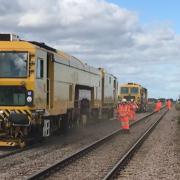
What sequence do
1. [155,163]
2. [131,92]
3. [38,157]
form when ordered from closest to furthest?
[155,163] < [38,157] < [131,92]

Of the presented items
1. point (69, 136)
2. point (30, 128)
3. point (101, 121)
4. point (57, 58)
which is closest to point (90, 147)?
point (30, 128)

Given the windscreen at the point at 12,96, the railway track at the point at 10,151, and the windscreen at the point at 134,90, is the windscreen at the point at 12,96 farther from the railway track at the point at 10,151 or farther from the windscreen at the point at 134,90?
the windscreen at the point at 134,90

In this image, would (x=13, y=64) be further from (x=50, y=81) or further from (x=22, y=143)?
(x=22, y=143)

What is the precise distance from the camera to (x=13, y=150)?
17297 millimetres

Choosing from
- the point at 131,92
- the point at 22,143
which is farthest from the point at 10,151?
the point at 131,92

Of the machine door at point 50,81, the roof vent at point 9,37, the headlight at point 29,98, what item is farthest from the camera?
the machine door at point 50,81

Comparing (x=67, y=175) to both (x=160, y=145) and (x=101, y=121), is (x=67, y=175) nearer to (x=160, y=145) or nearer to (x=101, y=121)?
(x=160, y=145)

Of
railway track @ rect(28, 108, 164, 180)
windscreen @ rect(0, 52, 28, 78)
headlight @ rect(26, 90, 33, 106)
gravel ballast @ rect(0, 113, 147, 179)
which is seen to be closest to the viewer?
railway track @ rect(28, 108, 164, 180)

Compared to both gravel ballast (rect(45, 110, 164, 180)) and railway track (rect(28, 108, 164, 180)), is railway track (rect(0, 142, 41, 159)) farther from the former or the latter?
gravel ballast (rect(45, 110, 164, 180))

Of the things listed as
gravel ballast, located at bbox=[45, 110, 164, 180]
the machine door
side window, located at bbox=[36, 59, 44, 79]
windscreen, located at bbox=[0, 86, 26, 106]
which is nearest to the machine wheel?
windscreen, located at bbox=[0, 86, 26, 106]

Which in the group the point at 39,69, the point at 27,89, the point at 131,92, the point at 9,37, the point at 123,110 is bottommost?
the point at 123,110

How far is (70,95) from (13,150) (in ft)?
20.3

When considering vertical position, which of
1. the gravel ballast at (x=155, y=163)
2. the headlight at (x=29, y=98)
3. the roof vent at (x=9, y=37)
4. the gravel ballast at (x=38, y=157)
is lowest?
the gravel ballast at (x=155, y=163)

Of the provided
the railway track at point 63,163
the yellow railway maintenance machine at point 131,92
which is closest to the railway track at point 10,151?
the railway track at point 63,163
